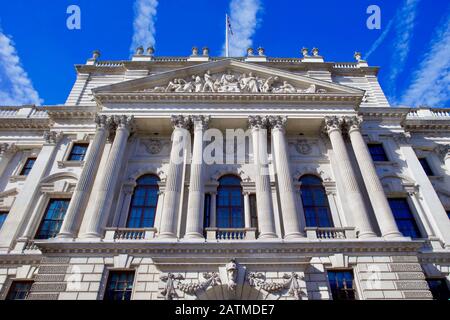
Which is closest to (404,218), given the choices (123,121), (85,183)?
(123,121)

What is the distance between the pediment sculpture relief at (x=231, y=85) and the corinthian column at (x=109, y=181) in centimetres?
352

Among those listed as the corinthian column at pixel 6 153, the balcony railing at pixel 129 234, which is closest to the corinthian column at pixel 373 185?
the balcony railing at pixel 129 234

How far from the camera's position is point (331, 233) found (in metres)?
18.0

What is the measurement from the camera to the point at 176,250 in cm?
1594

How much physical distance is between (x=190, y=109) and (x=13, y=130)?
580 inches

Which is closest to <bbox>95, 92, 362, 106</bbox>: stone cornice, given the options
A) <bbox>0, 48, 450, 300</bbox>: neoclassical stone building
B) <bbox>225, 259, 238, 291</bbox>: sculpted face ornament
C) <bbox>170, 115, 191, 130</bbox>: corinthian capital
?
<bbox>0, 48, 450, 300</bbox>: neoclassical stone building

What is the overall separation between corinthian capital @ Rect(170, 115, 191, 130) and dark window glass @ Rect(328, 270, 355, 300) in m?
12.9

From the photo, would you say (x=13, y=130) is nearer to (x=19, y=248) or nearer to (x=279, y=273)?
(x=19, y=248)

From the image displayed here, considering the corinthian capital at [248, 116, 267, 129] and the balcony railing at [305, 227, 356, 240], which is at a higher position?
the corinthian capital at [248, 116, 267, 129]

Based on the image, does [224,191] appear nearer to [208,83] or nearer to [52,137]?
[208,83]

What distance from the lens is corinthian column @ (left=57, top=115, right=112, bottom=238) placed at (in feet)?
56.1

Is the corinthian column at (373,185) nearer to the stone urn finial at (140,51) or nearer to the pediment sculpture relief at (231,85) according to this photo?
the pediment sculpture relief at (231,85)

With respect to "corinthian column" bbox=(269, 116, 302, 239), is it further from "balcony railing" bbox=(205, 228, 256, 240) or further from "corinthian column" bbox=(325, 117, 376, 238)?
"corinthian column" bbox=(325, 117, 376, 238)

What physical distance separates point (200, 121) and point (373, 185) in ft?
38.5
